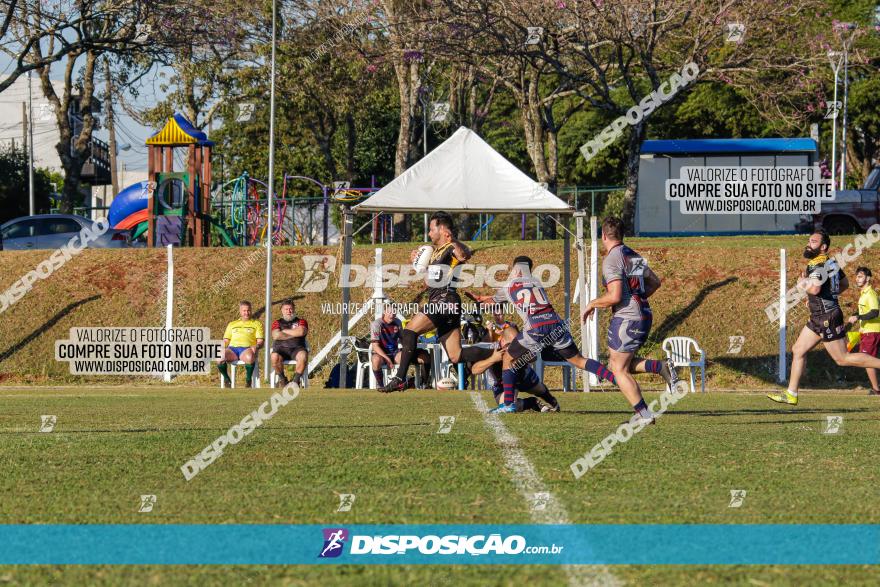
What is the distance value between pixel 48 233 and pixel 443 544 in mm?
29472

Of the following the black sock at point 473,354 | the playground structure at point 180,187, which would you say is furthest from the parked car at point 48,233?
the black sock at point 473,354

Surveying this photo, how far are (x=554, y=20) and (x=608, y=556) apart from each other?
2631cm

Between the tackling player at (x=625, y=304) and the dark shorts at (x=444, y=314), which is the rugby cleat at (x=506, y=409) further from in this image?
the tackling player at (x=625, y=304)

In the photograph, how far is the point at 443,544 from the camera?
4797 mm

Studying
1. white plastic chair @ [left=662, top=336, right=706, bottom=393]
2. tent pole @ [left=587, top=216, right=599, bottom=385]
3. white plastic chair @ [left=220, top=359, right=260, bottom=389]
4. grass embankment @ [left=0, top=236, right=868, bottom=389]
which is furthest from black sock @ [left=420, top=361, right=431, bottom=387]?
grass embankment @ [left=0, top=236, right=868, bottom=389]

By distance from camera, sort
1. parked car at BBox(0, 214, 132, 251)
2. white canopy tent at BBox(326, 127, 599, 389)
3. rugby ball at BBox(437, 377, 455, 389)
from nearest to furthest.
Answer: white canopy tent at BBox(326, 127, 599, 389) < rugby ball at BBox(437, 377, 455, 389) < parked car at BBox(0, 214, 132, 251)

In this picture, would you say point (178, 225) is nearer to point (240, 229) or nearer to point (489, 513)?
point (240, 229)

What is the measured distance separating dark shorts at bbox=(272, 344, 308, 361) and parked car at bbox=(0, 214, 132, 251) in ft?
44.9

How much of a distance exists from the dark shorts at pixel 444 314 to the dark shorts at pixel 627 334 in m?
2.59

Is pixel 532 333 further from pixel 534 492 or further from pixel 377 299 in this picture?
pixel 377 299

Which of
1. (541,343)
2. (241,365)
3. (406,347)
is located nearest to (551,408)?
(541,343)

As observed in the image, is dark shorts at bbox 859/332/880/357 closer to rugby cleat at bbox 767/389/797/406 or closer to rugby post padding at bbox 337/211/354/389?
rugby cleat at bbox 767/389/797/406

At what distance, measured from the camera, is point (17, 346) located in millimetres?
24578

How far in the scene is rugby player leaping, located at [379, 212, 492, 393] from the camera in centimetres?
1251
